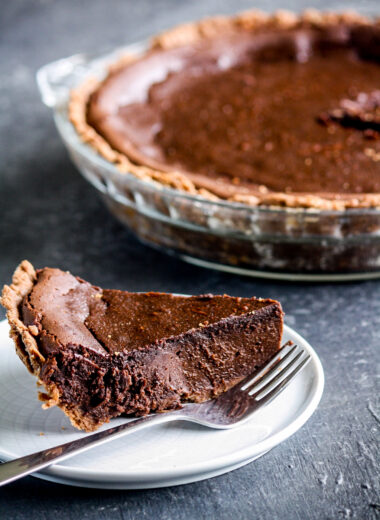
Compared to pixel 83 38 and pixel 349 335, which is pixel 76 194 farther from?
pixel 83 38

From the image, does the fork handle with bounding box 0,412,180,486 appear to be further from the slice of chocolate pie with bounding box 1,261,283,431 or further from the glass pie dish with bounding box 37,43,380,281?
the glass pie dish with bounding box 37,43,380,281

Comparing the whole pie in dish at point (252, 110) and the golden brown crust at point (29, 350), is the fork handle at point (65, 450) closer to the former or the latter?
the golden brown crust at point (29, 350)

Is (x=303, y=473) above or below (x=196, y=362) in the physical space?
below

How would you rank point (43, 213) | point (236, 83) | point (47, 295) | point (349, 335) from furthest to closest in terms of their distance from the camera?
point (236, 83)
point (43, 213)
point (349, 335)
point (47, 295)

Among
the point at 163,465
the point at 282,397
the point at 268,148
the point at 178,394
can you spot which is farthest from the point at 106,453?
the point at 268,148

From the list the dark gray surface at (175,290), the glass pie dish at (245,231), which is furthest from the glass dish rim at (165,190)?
A: the dark gray surface at (175,290)

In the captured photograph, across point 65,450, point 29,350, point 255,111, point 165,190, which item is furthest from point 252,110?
point 65,450
